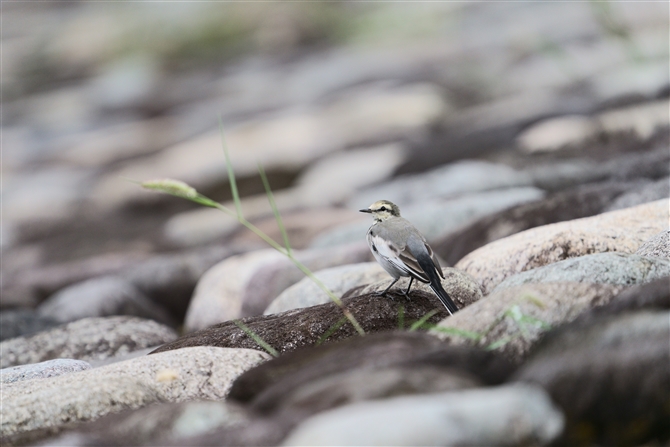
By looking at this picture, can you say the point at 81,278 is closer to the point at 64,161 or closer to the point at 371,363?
the point at 371,363

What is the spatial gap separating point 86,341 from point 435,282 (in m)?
3.06

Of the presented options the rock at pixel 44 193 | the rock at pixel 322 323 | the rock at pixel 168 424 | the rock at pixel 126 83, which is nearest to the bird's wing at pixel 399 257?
the rock at pixel 322 323

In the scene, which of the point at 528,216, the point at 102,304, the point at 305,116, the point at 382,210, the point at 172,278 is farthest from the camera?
the point at 305,116

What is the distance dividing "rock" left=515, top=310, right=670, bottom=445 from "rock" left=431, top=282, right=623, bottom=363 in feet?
1.10

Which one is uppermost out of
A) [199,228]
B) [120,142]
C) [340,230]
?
[340,230]

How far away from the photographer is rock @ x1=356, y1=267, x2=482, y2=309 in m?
4.19

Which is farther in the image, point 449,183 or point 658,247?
point 449,183

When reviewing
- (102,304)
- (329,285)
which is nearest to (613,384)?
(329,285)

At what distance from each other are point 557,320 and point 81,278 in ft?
22.5

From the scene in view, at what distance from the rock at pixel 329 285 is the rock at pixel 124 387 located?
1498 millimetres

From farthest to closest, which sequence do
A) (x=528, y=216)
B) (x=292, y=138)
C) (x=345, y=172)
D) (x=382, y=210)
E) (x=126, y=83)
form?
(x=126, y=83)
(x=292, y=138)
(x=345, y=172)
(x=528, y=216)
(x=382, y=210)

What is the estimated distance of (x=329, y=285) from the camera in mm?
5141

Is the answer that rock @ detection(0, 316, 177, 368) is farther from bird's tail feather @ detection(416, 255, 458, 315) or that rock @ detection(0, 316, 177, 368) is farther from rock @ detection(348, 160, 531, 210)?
rock @ detection(348, 160, 531, 210)

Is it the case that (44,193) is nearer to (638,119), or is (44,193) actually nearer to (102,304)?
(102,304)
